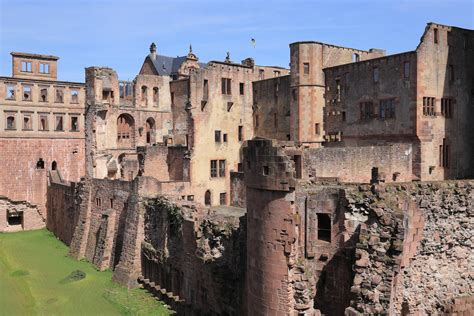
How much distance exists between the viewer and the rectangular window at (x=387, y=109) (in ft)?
103

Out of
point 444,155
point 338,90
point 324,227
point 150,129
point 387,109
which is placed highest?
point 338,90

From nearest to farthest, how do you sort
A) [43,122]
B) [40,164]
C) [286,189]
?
1. [286,189]
2. [40,164]
3. [43,122]

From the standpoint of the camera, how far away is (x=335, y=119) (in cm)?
3538

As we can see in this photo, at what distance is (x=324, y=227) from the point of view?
17344 millimetres

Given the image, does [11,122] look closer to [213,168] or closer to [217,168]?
[213,168]

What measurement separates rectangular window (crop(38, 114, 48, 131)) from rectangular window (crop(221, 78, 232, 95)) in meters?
18.1

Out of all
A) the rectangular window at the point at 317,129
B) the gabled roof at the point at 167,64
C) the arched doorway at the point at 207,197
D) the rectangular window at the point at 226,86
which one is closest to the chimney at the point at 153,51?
the gabled roof at the point at 167,64

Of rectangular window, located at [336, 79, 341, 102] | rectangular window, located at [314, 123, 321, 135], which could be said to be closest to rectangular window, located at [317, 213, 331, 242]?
rectangular window, located at [336, 79, 341, 102]

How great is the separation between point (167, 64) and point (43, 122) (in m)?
21.6

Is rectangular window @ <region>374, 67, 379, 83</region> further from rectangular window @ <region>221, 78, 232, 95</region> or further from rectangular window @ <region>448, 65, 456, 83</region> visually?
rectangular window @ <region>221, 78, 232, 95</region>

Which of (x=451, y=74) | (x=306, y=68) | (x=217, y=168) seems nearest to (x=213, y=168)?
(x=217, y=168)

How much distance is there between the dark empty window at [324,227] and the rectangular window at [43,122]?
37.0 meters

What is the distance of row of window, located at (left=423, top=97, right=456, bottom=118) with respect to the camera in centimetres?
3055

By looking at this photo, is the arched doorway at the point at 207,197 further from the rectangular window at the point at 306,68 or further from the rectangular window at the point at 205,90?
the rectangular window at the point at 306,68
